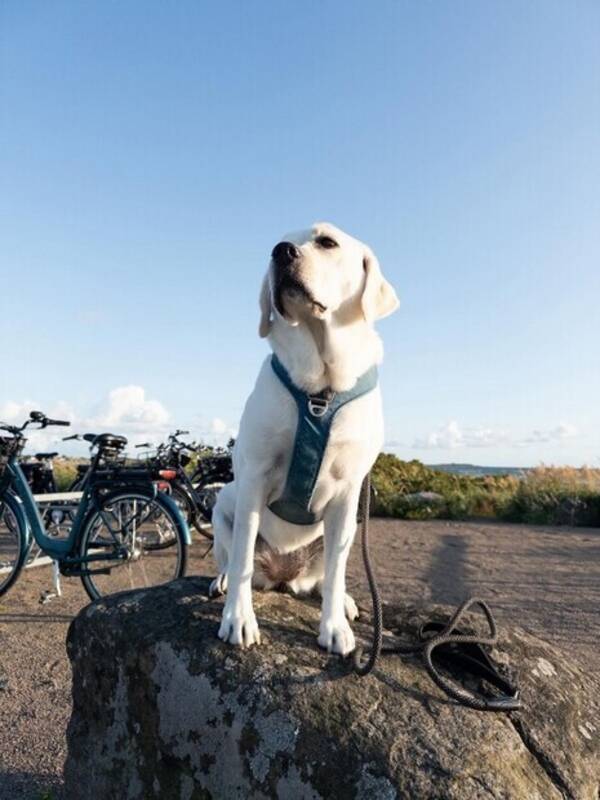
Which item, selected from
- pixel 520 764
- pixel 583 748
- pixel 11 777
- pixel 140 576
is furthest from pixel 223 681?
pixel 140 576

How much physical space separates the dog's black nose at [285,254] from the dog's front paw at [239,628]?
130 cm

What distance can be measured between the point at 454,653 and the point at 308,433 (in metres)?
0.97

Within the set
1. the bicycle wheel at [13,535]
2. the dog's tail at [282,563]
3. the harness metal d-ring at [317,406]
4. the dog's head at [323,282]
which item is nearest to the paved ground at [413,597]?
the bicycle wheel at [13,535]

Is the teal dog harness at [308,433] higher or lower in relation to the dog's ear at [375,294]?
lower

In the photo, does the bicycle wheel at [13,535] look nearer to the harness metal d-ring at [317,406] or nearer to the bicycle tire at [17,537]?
the bicycle tire at [17,537]

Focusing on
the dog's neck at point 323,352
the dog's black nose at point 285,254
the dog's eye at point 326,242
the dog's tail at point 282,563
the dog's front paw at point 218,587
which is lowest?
the dog's front paw at point 218,587

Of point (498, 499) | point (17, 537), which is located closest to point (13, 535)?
point (17, 537)

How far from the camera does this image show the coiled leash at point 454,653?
6.46ft

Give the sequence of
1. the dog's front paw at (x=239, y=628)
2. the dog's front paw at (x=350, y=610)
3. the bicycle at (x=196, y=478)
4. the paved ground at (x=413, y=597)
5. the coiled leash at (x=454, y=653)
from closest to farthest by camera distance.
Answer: the coiled leash at (x=454, y=653)
the dog's front paw at (x=239, y=628)
the dog's front paw at (x=350, y=610)
the paved ground at (x=413, y=597)
the bicycle at (x=196, y=478)

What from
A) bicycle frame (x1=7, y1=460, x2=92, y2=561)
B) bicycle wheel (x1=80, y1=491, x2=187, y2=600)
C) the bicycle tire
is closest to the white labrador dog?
bicycle wheel (x1=80, y1=491, x2=187, y2=600)

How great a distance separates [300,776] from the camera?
178 cm

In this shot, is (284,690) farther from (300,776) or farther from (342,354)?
(342,354)

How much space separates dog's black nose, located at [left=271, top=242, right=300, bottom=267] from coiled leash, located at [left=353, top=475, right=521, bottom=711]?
1063 mm

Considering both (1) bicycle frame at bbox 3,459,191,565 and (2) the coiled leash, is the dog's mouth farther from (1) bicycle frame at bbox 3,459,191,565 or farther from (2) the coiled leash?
(1) bicycle frame at bbox 3,459,191,565
